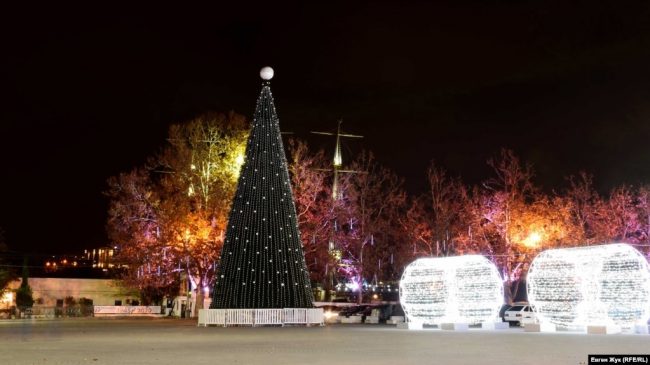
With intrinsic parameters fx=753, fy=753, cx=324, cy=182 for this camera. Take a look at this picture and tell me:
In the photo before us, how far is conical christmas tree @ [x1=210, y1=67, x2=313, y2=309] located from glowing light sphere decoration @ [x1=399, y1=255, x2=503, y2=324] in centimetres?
533

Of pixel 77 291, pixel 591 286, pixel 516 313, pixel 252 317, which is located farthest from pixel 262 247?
pixel 77 291

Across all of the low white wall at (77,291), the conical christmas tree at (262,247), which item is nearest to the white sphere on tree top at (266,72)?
the conical christmas tree at (262,247)

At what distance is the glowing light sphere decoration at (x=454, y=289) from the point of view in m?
28.0

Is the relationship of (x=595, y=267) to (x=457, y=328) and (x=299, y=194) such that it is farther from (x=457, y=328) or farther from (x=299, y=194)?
(x=299, y=194)

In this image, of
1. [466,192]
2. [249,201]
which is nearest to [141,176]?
[249,201]

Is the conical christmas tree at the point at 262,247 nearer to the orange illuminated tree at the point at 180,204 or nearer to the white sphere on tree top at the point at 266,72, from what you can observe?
the white sphere on tree top at the point at 266,72

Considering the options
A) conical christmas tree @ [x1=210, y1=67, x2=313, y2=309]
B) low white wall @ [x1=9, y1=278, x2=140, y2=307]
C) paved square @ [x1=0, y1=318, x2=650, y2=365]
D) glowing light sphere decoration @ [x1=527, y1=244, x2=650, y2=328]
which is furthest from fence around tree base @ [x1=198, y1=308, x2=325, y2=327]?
low white wall @ [x1=9, y1=278, x2=140, y2=307]

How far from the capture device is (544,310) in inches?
1053

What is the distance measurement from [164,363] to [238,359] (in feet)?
5.20

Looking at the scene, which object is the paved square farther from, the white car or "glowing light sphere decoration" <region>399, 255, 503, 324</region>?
the white car

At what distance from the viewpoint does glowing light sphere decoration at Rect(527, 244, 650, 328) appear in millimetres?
23500

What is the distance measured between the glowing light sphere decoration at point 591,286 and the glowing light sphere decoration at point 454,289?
1.89 m

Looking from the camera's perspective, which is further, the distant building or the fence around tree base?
the distant building

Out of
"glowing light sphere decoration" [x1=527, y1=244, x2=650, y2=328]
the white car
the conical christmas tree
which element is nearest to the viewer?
"glowing light sphere decoration" [x1=527, y1=244, x2=650, y2=328]
